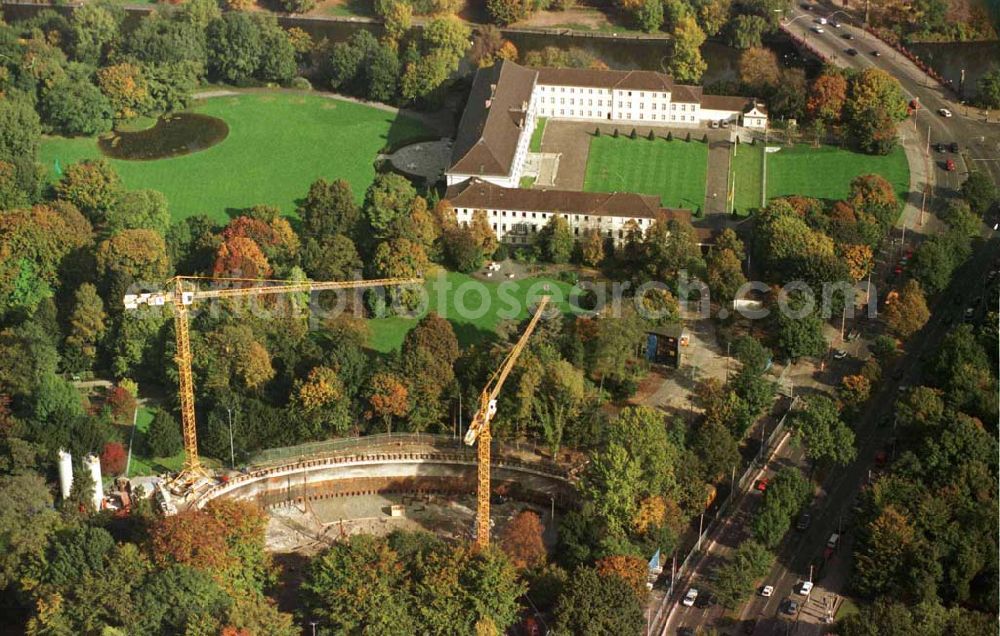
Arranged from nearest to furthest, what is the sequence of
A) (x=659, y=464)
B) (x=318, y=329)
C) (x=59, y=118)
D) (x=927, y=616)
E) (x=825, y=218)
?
1. (x=927, y=616)
2. (x=659, y=464)
3. (x=318, y=329)
4. (x=825, y=218)
5. (x=59, y=118)

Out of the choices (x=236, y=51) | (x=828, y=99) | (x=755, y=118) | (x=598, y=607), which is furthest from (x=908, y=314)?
(x=236, y=51)

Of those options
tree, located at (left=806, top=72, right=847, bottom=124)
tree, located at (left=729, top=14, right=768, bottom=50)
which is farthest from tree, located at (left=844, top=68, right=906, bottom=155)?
tree, located at (left=729, top=14, right=768, bottom=50)

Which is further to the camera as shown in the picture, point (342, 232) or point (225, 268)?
point (342, 232)

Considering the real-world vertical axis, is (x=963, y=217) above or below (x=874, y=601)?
above

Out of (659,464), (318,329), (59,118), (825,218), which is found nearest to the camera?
(659,464)

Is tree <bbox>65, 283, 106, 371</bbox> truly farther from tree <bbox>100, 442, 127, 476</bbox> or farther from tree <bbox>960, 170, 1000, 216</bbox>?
tree <bbox>960, 170, 1000, 216</bbox>

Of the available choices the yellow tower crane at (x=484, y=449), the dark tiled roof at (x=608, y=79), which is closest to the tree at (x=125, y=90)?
the dark tiled roof at (x=608, y=79)

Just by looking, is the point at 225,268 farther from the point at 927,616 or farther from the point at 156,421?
the point at 927,616

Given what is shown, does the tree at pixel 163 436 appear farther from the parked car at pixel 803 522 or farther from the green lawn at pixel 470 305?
the parked car at pixel 803 522

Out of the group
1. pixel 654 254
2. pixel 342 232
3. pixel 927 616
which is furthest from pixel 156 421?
pixel 927 616
